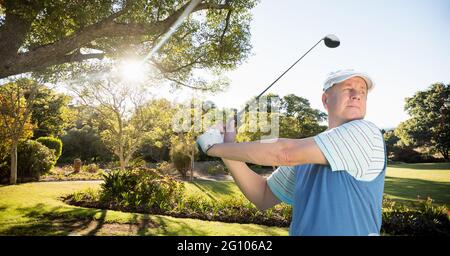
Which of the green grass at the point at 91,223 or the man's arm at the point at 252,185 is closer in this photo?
the man's arm at the point at 252,185

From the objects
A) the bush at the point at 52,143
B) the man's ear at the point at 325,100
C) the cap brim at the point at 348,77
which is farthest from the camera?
the bush at the point at 52,143

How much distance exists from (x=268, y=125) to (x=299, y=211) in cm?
3040

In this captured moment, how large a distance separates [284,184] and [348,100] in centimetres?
78

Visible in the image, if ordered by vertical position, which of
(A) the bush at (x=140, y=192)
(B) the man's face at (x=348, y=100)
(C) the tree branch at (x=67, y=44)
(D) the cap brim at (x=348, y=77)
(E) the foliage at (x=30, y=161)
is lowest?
(A) the bush at (x=140, y=192)

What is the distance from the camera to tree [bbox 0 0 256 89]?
6.78m

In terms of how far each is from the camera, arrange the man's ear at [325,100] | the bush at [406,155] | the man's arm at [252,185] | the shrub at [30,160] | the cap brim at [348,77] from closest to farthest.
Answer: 1. the cap brim at [348,77]
2. the man's ear at [325,100]
3. the man's arm at [252,185]
4. the shrub at [30,160]
5. the bush at [406,155]

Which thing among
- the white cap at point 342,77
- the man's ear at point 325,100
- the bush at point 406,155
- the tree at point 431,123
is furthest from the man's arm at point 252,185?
the bush at point 406,155

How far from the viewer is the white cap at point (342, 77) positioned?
1.91 m

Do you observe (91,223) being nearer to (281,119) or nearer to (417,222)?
(417,222)

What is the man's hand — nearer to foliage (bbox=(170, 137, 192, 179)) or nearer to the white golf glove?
the white golf glove

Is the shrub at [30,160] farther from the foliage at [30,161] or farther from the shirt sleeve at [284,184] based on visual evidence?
the shirt sleeve at [284,184]

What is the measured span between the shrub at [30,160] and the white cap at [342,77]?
68.3ft

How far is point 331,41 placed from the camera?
4473mm

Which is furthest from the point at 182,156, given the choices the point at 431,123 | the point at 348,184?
the point at 431,123
